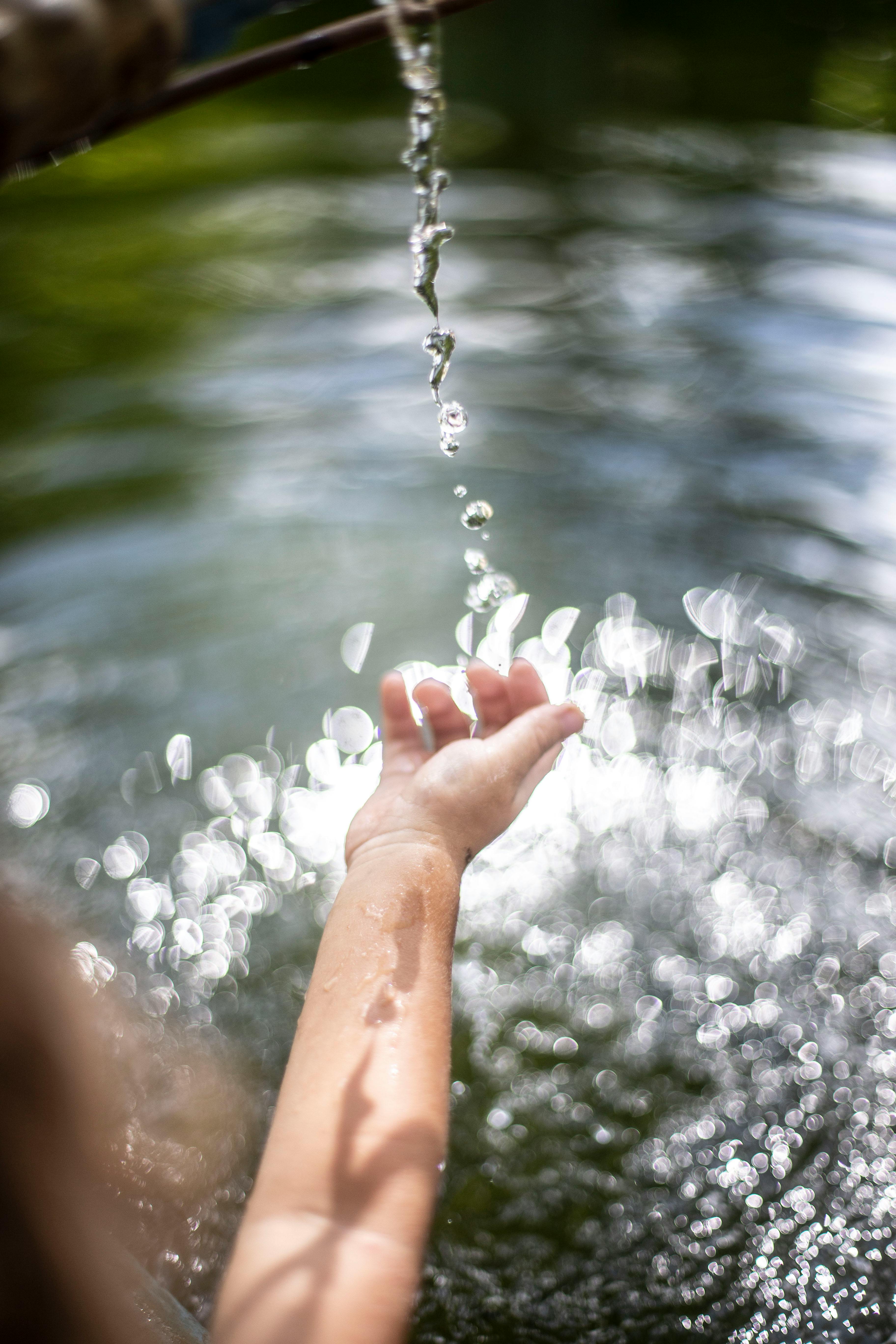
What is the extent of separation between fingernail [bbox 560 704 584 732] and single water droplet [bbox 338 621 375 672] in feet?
4.33

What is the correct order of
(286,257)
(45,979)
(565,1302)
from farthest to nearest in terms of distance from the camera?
(286,257) → (565,1302) → (45,979)

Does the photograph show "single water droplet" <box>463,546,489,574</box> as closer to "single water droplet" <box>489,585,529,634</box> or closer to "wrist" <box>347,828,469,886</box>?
"single water droplet" <box>489,585,529,634</box>

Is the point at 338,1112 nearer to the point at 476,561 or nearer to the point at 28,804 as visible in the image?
the point at 28,804

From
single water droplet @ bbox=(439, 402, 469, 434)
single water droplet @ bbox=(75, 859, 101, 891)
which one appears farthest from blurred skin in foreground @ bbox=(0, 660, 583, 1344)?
single water droplet @ bbox=(439, 402, 469, 434)

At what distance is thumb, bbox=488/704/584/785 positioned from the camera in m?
1.63

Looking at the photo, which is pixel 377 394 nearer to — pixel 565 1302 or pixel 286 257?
pixel 286 257

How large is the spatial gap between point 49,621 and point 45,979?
231 centimetres

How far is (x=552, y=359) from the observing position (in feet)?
14.0

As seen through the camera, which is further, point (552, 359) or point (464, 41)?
point (464, 41)

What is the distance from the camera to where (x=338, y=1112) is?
121 cm

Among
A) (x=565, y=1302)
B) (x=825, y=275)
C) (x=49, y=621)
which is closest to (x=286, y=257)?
(x=825, y=275)

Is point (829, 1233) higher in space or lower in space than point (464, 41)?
lower

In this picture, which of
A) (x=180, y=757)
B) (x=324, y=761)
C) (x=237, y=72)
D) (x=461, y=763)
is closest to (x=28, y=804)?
(x=180, y=757)

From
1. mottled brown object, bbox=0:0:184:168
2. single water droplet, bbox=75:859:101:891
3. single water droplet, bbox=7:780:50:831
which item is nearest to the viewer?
mottled brown object, bbox=0:0:184:168
